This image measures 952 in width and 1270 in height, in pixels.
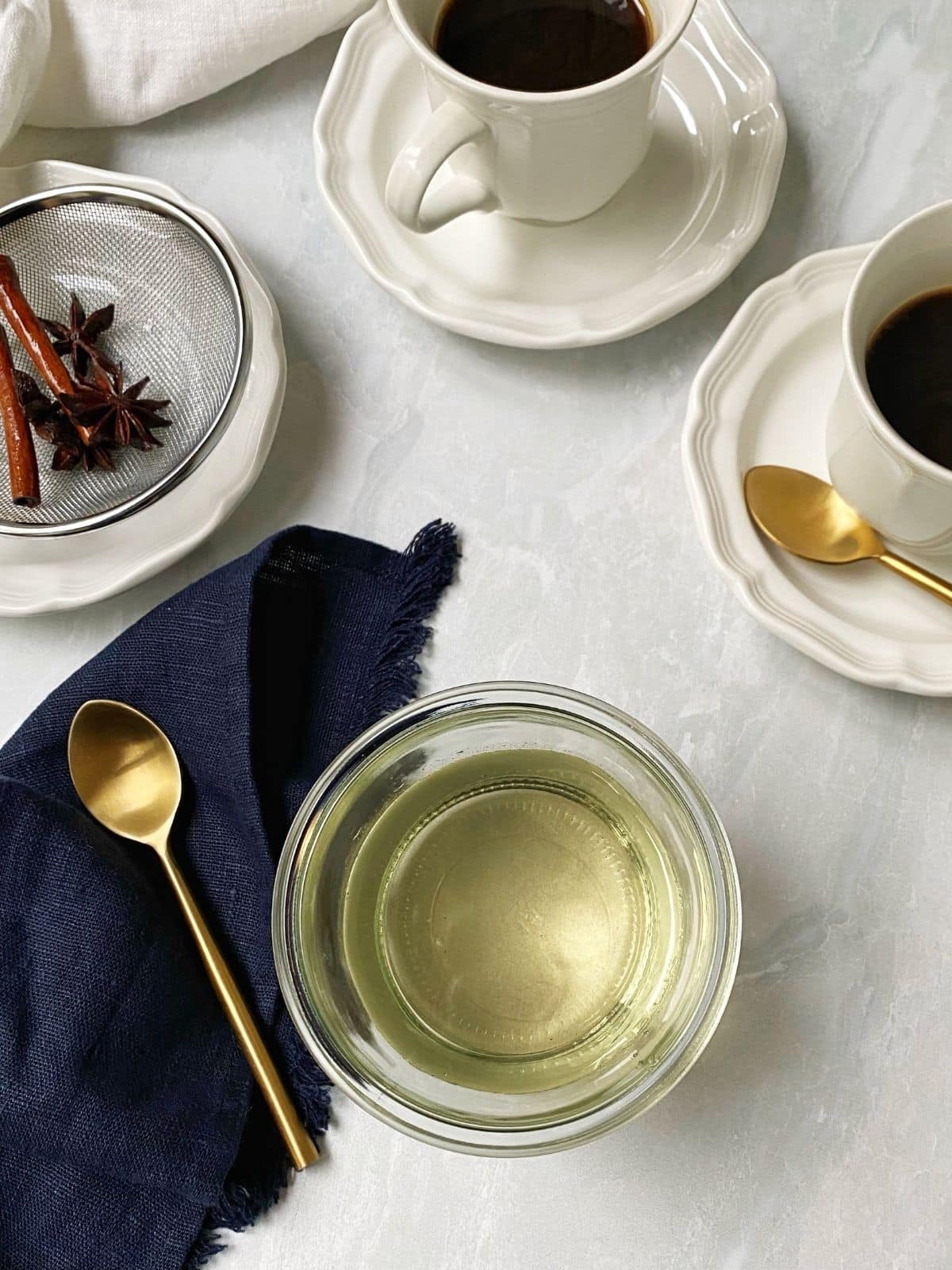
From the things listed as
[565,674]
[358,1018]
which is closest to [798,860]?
[565,674]

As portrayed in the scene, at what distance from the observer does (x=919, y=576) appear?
0.83 metres

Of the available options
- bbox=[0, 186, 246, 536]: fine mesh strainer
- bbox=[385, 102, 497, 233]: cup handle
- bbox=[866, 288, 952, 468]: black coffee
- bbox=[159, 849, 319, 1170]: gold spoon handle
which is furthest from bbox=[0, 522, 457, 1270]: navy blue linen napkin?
bbox=[866, 288, 952, 468]: black coffee

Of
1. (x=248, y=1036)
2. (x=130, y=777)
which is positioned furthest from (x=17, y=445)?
(x=248, y=1036)

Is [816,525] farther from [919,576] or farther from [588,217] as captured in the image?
[588,217]

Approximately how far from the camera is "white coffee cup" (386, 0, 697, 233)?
74 centimetres

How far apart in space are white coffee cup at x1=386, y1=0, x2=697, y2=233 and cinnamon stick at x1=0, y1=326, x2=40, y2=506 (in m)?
0.36

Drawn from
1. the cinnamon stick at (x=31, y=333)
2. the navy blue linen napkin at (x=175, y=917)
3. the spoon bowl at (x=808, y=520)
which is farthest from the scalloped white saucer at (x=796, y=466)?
the cinnamon stick at (x=31, y=333)

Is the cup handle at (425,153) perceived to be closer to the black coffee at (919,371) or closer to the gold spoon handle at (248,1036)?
the black coffee at (919,371)

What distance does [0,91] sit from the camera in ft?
3.08

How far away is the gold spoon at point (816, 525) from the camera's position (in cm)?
83

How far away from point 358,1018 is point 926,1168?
0.43m

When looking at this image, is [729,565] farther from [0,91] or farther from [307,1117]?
[0,91]

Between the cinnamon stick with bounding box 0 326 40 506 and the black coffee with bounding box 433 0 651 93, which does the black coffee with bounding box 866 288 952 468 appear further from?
the cinnamon stick with bounding box 0 326 40 506

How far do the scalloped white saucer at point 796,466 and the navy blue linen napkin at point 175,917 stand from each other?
0.78ft
